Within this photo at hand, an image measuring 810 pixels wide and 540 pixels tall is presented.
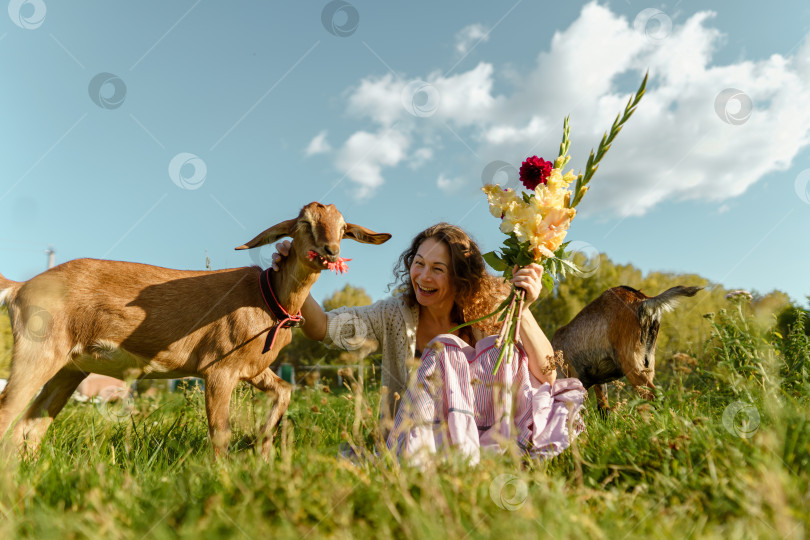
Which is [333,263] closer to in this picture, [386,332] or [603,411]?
[386,332]

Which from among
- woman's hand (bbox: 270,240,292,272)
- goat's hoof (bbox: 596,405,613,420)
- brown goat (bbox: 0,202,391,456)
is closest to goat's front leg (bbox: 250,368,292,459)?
brown goat (bbox: 0,202,391,456)

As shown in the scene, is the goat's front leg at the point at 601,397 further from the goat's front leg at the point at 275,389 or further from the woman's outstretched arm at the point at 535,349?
the goat's front leg at the point at 275,389

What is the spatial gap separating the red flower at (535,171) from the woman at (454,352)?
526 mm

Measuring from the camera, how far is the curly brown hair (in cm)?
443

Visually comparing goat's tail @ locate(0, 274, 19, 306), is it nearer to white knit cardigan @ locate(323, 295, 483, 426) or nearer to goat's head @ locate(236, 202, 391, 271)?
goat's head @ locate(236, 202, 391, 271)

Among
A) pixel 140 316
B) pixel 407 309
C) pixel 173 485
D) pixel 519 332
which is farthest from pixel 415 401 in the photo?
pixel 140 316

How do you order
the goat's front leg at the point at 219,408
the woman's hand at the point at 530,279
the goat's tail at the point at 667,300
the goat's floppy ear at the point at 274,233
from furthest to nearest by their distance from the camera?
the goat's tail at the point at 667,300
the goat's floppy ear at the point at 274,233
the goat's front leg at the point at 219,408
the woman's hand at the point at 530,279

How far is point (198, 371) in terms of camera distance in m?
3.94

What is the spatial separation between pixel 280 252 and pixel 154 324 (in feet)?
3.50

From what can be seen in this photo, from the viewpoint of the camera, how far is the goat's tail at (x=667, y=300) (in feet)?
15.2

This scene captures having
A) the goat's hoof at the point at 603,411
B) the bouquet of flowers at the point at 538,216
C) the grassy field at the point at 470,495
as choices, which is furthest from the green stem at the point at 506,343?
the goat's hoof at the point at 603,411

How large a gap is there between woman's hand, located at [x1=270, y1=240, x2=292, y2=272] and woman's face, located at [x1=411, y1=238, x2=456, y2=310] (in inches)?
40.5

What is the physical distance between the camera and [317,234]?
3848mm

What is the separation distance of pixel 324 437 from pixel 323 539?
98.0 inches
